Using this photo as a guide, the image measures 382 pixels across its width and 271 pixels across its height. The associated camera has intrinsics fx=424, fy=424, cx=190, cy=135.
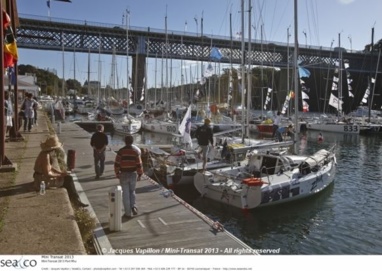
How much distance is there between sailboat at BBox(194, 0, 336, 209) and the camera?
496 inches

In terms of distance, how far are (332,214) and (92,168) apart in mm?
7766

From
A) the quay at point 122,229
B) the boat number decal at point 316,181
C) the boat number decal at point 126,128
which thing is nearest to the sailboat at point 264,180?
the boat number decal at point 316,181

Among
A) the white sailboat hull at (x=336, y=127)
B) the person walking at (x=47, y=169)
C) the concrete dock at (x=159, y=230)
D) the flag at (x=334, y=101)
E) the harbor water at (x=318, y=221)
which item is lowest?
the harbor water at (x=318, y=221)

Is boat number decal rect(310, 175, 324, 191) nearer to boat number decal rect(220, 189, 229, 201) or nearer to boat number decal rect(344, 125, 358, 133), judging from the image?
boat number decal rect(220, 189, 229, 201)

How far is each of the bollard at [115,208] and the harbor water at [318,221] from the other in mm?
4241

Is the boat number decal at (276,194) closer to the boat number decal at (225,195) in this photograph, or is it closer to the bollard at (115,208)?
the boat number decal at (225,195)

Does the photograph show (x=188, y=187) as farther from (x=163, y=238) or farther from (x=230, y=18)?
(x=230, y=18)

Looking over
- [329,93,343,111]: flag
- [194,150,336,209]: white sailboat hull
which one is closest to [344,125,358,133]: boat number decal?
[329,93,343,111]: flag

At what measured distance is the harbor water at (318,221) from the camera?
10.3 metres

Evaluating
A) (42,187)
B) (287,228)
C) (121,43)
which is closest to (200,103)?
(287,228)

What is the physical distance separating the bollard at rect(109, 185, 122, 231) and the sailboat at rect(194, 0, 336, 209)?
5.85 meters
